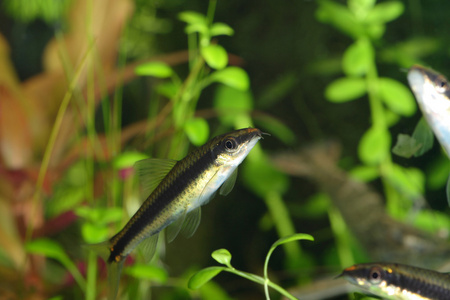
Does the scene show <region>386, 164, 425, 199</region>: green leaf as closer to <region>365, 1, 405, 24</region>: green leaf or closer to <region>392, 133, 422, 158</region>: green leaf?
<region>365, 1, 405, 24</region>: green leaf

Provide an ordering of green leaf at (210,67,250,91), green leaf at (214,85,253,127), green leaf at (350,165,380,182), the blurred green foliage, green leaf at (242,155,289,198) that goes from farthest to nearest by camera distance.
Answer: green leaf at (242,155,289,198) < green leaf at (350,165,380,182) < green leaf at (214,85,253,127) < the blurred green foliage < green leaf at (210,67,250,91)

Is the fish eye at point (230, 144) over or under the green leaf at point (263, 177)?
over

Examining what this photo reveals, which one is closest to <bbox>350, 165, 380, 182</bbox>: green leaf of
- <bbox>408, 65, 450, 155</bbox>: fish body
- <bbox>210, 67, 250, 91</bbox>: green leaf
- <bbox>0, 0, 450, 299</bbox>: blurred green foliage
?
<bbox>0, 0, 450, 299</bbox>: blurred green foliage

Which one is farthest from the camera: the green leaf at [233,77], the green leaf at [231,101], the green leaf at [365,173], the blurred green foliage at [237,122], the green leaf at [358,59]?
the green leaf at [365,173]

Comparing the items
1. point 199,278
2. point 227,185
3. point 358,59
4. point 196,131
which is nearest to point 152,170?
point 227,185

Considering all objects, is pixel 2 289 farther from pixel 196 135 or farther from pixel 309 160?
pixel 309 160

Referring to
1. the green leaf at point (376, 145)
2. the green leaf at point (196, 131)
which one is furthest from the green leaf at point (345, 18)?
the green leaf at point (196, 131)

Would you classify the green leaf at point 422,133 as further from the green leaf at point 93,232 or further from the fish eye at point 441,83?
the green leaf at point 93,232
